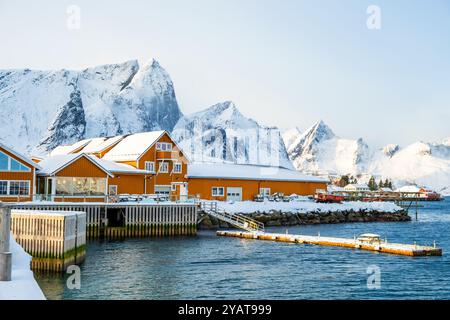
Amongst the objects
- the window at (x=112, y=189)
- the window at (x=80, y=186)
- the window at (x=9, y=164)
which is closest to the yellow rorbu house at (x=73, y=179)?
the window at (x=80, y=186)

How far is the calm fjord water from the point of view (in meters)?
21.5

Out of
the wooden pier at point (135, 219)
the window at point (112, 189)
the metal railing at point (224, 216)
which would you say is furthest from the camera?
the window at point (112, 189)

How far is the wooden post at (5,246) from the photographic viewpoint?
14.7m

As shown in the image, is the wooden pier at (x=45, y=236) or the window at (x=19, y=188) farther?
the window at (x=19, y=188)

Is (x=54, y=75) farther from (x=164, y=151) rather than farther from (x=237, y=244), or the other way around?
(x=237, y=244)

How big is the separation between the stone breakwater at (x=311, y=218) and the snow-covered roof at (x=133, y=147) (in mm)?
10497

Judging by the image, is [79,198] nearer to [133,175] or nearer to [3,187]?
[3,187]

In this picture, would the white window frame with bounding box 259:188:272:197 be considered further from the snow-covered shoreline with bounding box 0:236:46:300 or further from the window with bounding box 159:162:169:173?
the snow-covered shoreline with bounding box 0:236:46:300

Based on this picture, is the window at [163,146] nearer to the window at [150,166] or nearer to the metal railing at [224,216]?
the window at [150,166]

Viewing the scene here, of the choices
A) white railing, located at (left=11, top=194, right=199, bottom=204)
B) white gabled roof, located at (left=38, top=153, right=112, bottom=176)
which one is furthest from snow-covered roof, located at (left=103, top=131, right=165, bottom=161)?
white gabled roof, located at (left=38, top=153, right=112, bottom=176)

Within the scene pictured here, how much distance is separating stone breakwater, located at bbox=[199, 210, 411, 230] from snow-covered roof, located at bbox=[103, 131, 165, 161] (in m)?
10.5

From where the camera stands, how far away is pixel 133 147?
57625 mm

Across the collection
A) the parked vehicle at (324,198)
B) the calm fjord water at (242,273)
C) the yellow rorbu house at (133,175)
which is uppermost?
the yellow rorbu house at (133,175)
